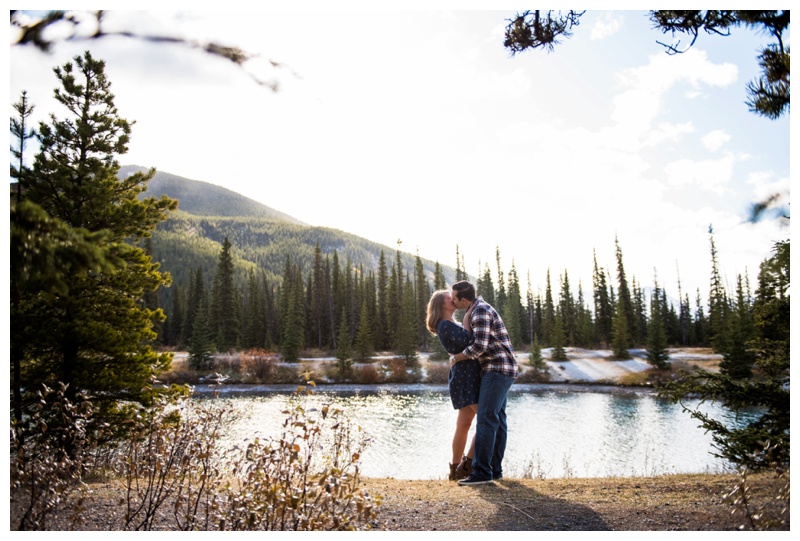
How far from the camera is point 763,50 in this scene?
143 inches

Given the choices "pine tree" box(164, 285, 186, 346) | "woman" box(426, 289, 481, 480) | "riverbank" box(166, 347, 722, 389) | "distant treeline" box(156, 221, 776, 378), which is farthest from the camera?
"pine tree" box(164, 285, 186, 346)

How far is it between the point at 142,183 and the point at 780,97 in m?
8.31

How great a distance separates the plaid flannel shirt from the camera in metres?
4.81

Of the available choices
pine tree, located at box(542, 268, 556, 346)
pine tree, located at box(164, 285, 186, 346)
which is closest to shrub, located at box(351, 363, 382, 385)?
pine tree, located at box(542, 268, 556, 346)

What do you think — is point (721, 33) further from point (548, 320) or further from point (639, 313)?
point (639, 313)

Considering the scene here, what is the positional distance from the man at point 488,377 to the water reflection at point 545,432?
5.41 feet

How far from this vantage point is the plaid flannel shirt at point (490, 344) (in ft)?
15.8

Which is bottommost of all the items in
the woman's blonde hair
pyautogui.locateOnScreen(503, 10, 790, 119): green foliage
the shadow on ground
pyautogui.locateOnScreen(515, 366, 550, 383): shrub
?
pyautogui.locateOnScreen(515, 366, 550, 383): shrub

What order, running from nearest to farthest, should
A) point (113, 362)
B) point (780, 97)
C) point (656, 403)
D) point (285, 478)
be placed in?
1. point (285, 478)
2. point (780, 97)
3. point (113, 362)
4. point (656, 403)

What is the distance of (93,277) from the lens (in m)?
6.95

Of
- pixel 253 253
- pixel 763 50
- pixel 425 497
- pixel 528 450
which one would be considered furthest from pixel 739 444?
pixel 253 253

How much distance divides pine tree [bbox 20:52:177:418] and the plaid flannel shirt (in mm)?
4427

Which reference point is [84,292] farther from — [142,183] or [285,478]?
[285,478]

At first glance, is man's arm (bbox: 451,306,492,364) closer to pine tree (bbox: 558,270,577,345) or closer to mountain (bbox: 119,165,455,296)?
pine tree (bbox: 558,270,577,345)
